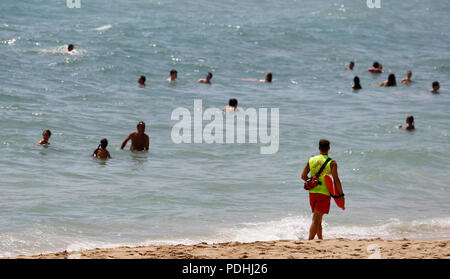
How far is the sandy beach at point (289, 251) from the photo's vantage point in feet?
25.8

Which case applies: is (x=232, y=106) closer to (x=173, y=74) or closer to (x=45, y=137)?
(x=173, y=74)

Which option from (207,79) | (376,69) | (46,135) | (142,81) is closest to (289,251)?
(46,135)

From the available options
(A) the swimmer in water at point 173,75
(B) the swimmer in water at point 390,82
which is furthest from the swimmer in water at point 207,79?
(B) the swimmer in water at point 390,82

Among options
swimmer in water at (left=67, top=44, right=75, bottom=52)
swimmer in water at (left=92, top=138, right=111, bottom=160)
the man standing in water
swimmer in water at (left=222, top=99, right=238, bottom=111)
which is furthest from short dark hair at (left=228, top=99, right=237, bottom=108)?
the man standing in water

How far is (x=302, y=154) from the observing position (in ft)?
54.1

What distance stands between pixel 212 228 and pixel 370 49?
25.2 m

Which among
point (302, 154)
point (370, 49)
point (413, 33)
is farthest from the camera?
point (413, 33)

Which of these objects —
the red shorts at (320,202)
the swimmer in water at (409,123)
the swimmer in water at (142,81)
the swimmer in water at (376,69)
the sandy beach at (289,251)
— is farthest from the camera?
the swimmer in water at (376,69)

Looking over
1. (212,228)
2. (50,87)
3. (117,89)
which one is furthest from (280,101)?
(212,228)

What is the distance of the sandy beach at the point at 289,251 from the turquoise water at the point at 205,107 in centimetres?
141

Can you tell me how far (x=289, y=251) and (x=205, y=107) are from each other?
1333cm

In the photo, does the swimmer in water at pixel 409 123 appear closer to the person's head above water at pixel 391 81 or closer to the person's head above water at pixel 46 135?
the person's head above water at pixel 391 81
